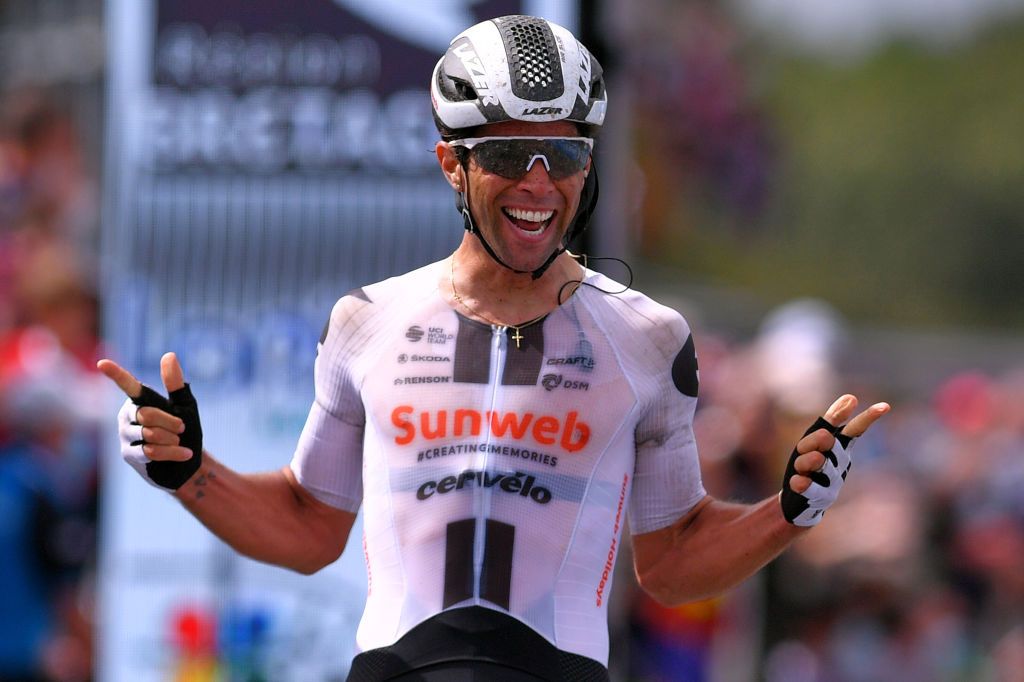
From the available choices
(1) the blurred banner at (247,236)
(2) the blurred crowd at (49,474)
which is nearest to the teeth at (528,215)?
(1) the blurred banner at (247,236)

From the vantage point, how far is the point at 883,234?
31.1 m

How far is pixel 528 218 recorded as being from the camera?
4422 millimetres

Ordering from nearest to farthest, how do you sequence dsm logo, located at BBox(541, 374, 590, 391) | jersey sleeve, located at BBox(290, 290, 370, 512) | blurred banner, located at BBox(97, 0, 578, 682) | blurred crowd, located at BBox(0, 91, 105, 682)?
dsm logo, located at BBox(541, 374, 590, 391), jersey sleeve, located at BBox(290, 290, 370, 512), blurred banner, located at BBox(97, 0, 578, 682), blurred crowd, located at BBox(0, 91, 105, 682)

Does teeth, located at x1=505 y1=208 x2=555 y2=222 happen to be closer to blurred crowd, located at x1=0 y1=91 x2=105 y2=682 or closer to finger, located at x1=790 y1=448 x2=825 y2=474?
finger, located at x1=790 y1=448 x2=825 y2=474

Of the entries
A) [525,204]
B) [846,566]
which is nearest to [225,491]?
[525,204]

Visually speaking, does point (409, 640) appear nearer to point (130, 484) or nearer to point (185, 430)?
point (185, 430)

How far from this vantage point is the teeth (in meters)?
4.42

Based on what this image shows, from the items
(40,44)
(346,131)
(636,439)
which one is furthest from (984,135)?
(636,439)

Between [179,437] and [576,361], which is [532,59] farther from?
[179,437]

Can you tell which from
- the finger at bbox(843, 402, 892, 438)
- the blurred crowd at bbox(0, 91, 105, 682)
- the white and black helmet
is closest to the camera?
the finger at bbox(843, 402, 892, 438)

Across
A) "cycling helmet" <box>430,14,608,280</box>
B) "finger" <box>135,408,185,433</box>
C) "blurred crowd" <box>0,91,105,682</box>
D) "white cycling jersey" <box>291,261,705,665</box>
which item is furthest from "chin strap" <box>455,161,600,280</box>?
"blurred crowd" <box>0,91,105,682</box>

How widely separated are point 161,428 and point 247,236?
408 cm

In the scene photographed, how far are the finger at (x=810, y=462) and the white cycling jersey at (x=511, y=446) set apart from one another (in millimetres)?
368

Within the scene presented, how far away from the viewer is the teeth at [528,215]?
14.5 feet
